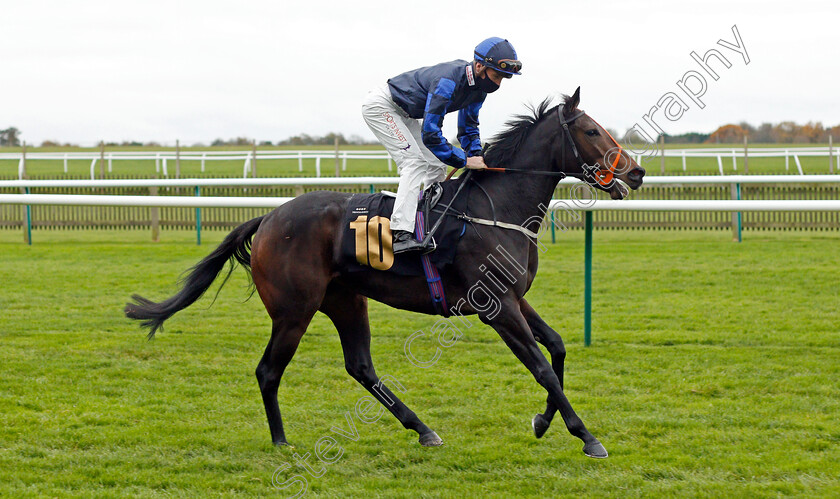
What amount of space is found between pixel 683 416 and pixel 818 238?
32.6ft

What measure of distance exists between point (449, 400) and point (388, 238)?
3.97 ft

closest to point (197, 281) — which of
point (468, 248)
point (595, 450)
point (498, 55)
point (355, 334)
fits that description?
point (355, 334)

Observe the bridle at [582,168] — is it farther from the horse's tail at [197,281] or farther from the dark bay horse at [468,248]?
the horse's tail at [197,281]

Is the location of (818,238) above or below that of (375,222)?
below

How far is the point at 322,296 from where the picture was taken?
4.37m

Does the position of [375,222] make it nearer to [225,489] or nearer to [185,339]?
[225,489]

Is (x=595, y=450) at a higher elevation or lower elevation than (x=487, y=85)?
lower

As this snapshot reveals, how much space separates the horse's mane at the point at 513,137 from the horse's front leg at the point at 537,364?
768mm

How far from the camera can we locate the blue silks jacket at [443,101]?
4.11 m

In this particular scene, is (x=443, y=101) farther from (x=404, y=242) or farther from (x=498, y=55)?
(x=404, y=242)

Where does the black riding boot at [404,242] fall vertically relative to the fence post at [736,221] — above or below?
above

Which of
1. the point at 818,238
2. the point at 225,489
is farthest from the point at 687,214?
the point at 225,489

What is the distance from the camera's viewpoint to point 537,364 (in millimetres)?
3986

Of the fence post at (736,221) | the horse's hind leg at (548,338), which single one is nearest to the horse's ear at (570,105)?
the horse's hind leg at (548,338)
